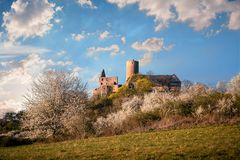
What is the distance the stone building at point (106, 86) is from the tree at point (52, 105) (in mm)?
66789

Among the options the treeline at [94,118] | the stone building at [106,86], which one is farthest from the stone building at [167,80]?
the treeline at [94,118]

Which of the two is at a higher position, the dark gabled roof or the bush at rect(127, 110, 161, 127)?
the dark gabled roof

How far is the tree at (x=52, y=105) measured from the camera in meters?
30.7

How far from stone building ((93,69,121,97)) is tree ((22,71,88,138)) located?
66.8 metres

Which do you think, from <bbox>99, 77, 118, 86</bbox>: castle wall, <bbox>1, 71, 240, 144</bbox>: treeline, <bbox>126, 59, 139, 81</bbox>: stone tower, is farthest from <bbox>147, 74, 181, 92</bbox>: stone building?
<bbox>1, 71, 240, 144</bbox>: treeline

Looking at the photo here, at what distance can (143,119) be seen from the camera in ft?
85.6

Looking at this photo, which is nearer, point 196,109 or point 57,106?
point 196,109

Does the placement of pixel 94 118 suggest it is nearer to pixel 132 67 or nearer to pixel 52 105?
pixel 52 105

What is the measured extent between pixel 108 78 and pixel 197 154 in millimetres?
103215

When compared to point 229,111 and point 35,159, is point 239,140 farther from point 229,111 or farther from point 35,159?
point 229,111

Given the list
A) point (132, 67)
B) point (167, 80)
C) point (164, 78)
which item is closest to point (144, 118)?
point (167, 80)

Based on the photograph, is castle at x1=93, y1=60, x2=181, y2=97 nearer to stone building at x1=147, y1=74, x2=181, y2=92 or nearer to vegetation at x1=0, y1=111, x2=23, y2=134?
stone building at x1=147, y1=74, x2=181, y2=92

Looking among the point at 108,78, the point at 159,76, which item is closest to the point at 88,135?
the point at 159,76

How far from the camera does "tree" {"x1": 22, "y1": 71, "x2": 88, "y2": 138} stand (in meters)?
30.7
